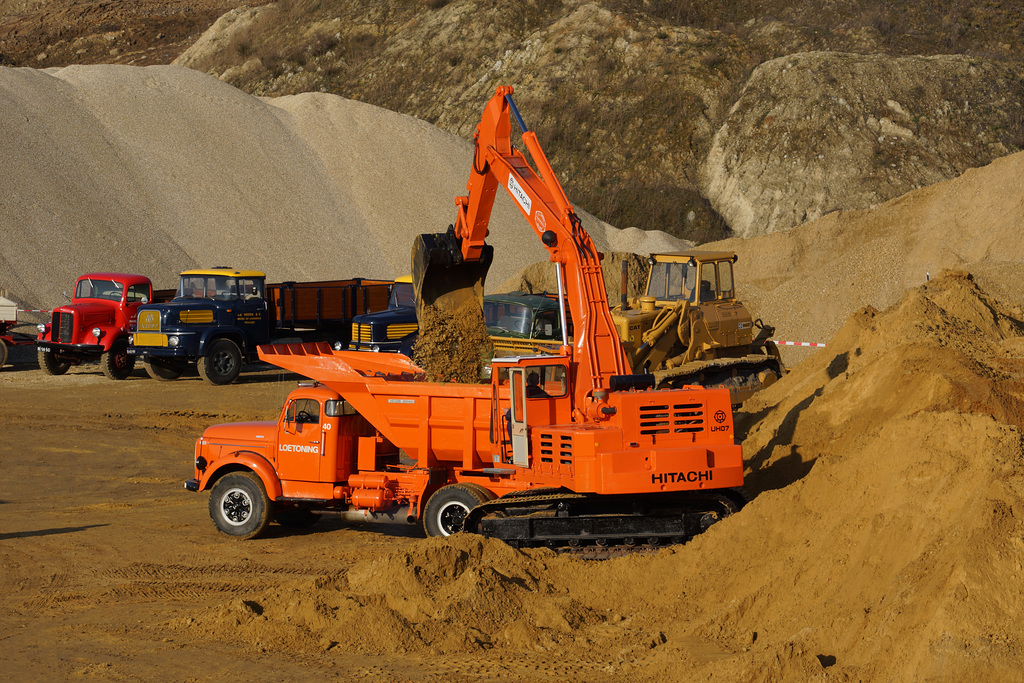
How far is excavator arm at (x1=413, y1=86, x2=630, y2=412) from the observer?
10406 mm

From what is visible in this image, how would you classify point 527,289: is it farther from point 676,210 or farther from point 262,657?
point 262,657

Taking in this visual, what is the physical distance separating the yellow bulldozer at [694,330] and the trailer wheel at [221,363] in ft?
32.4

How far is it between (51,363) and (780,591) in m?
20.9

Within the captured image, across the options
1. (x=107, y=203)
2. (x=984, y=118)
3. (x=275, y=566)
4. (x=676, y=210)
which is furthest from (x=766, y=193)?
(x=275, y=566)

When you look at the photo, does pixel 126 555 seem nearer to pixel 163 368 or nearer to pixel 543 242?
pixel 543 242

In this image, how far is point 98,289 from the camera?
24109 mm

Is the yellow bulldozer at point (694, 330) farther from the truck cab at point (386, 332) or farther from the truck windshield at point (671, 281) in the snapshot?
the truck cab at point (386, 332)

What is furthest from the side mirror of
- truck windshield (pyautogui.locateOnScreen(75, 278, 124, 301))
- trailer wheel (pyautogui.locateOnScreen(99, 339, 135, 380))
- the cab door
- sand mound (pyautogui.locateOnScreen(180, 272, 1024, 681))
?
truck windshield (pyautogui.locateOnScreen(75, 278, 124, 301))

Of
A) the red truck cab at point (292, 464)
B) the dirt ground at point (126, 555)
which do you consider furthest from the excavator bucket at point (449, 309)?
the dirt ground at point (126, 555)

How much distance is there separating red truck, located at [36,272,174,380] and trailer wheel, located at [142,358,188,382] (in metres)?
0.70

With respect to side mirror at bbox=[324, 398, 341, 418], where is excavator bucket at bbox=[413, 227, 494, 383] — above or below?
above

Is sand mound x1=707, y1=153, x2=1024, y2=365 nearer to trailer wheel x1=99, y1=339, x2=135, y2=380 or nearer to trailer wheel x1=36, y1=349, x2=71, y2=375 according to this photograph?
trailer wheel x1=99, y1=339, x2=135, y2=380

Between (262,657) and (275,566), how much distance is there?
8.81 ft

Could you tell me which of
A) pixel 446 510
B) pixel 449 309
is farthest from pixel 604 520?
pixel 449 309
